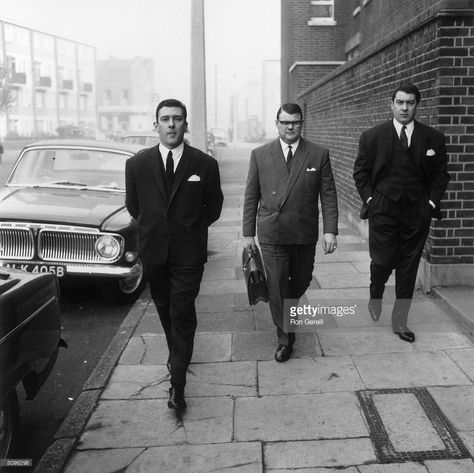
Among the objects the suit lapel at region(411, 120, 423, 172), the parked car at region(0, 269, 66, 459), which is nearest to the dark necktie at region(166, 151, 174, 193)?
the parked car at region(0, 269, 66, 459)

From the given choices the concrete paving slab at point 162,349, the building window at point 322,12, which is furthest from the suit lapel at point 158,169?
the building window at point 322,12

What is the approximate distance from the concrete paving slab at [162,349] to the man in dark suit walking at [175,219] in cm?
90

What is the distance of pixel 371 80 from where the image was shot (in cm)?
927

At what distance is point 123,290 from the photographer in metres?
6.80

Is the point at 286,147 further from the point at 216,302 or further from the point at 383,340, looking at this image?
the point at 216,302

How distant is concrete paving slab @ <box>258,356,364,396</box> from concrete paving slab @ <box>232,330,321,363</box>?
Result: 0.14 m

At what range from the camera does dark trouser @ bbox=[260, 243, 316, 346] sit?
4.88m

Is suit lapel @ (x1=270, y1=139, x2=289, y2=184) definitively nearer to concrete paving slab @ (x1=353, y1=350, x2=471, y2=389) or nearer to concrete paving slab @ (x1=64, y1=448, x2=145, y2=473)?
concrete paving slab @ (x1=353, y1=350, x2=471, y2=389)

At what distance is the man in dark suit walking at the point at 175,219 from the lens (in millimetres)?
3975

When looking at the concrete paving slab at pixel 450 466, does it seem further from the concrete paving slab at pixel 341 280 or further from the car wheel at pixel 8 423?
the concrete paving slab at pixel 341 280

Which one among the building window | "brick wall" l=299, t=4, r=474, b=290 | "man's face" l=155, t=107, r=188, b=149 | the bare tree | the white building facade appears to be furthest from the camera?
the building window

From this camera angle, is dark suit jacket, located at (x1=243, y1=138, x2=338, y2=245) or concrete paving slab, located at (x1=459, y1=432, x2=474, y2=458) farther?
dark suit jacket, located at (x1=243, y1=138, x2=338, y2=245)

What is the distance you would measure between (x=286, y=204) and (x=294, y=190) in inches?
4.7

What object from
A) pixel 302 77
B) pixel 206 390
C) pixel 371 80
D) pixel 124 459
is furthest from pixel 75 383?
pixel 302 77
